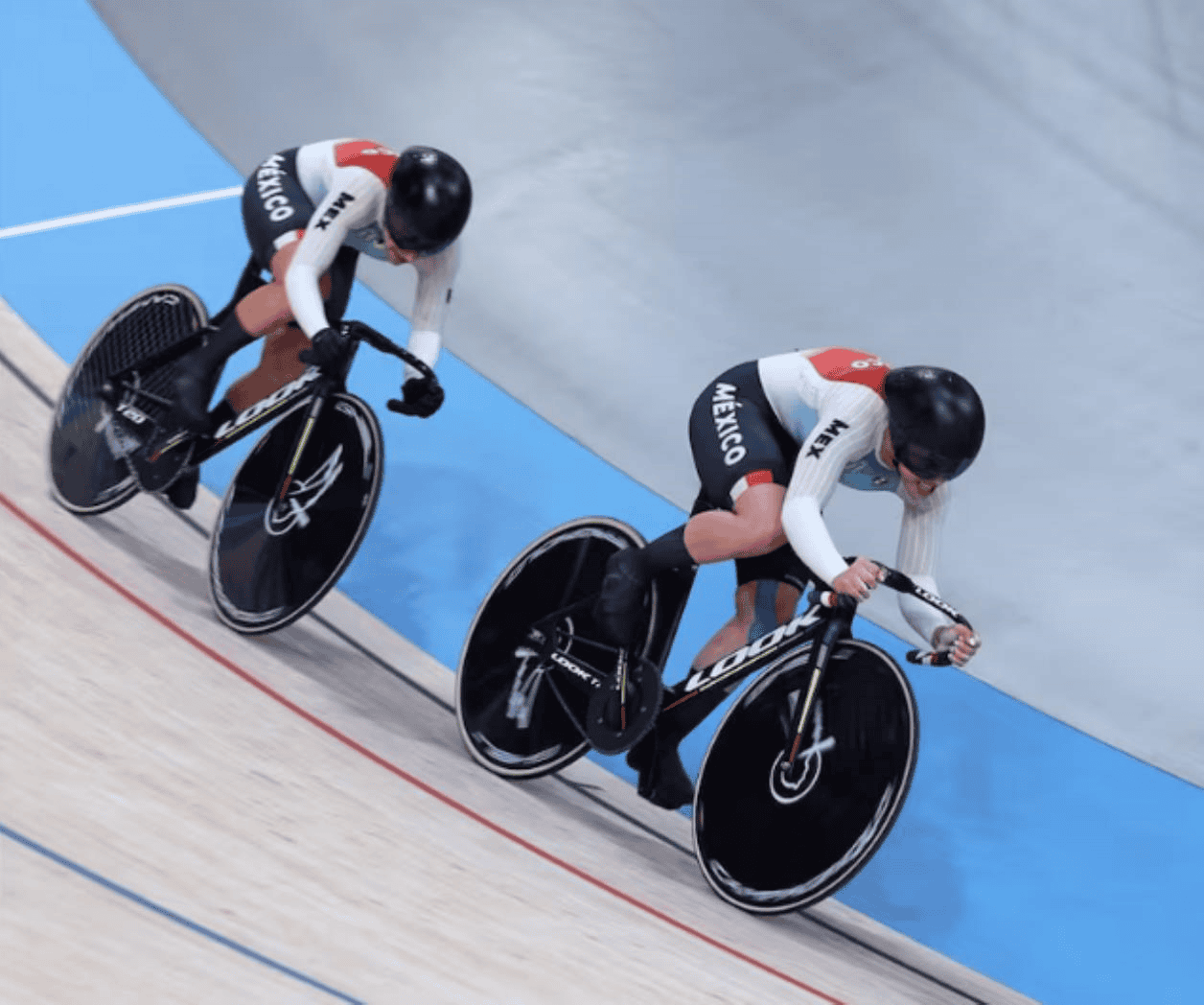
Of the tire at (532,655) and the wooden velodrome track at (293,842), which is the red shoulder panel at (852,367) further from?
the wooden velodrome track at (293,842)

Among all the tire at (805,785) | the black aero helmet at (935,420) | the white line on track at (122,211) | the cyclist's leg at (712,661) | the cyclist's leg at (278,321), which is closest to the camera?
the black aero helmet at (935,420)

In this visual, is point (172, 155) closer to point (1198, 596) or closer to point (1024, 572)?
point (1024, 572)

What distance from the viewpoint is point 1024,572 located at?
5.10 metres

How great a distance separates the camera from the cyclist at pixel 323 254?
11.7 feet

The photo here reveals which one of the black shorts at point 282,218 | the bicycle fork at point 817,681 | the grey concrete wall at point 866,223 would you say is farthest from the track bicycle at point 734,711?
the grey concrete wall at point 866,223

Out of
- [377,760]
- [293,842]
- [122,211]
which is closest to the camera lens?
[293,842]

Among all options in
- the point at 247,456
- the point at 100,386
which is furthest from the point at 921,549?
the point at 100,386

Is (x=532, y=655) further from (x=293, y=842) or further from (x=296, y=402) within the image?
(x=293, y=842)

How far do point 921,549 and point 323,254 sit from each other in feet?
4.91

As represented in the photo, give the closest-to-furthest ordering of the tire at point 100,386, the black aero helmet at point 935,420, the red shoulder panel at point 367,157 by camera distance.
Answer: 1. the black aero helmet at point 935,420
2. the red shoulder panel at point 367,157
3. the tire at point 100,386

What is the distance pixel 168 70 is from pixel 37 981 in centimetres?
586

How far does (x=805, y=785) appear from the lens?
3.24 meters

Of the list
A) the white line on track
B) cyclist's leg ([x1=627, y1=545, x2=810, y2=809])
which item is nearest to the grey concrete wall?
the white line on track

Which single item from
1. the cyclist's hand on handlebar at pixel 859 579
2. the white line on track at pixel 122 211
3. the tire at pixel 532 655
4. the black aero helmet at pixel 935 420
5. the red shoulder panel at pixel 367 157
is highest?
the black aero helmet at pixel 935 420
